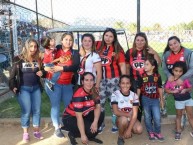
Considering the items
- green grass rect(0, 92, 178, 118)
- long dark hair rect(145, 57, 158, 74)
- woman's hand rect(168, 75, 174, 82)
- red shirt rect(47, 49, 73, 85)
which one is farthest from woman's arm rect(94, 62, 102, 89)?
green grass rect(0, 92, 178, 118)

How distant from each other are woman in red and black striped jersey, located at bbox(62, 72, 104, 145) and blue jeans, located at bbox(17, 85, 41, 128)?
1.71 feet

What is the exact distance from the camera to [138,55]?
5.00 meters

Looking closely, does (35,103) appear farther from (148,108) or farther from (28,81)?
(148,108)

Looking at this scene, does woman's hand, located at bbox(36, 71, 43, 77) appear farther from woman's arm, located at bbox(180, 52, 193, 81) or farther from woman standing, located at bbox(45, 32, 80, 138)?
woman's arm, located at bbox(180, 52, 193, 81)

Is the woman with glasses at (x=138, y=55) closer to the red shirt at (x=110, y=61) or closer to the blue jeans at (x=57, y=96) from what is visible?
the red shirt at (x=110, y=61)

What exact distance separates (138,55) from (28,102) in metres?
1.91

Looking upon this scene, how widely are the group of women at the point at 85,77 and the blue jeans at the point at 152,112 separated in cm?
16

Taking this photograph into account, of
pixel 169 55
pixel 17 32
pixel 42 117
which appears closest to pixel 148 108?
pixel 169 55

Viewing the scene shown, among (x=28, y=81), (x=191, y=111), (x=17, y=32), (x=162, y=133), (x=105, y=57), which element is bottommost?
(x=162, y=133)

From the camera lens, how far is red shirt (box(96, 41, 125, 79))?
500cm

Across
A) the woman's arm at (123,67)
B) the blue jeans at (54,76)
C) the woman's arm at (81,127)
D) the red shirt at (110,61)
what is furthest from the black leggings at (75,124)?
the woman's arm at (123,67)

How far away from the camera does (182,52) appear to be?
4.98 metres

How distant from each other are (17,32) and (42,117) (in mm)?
5525

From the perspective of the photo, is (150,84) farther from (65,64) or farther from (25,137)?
(25,137)
